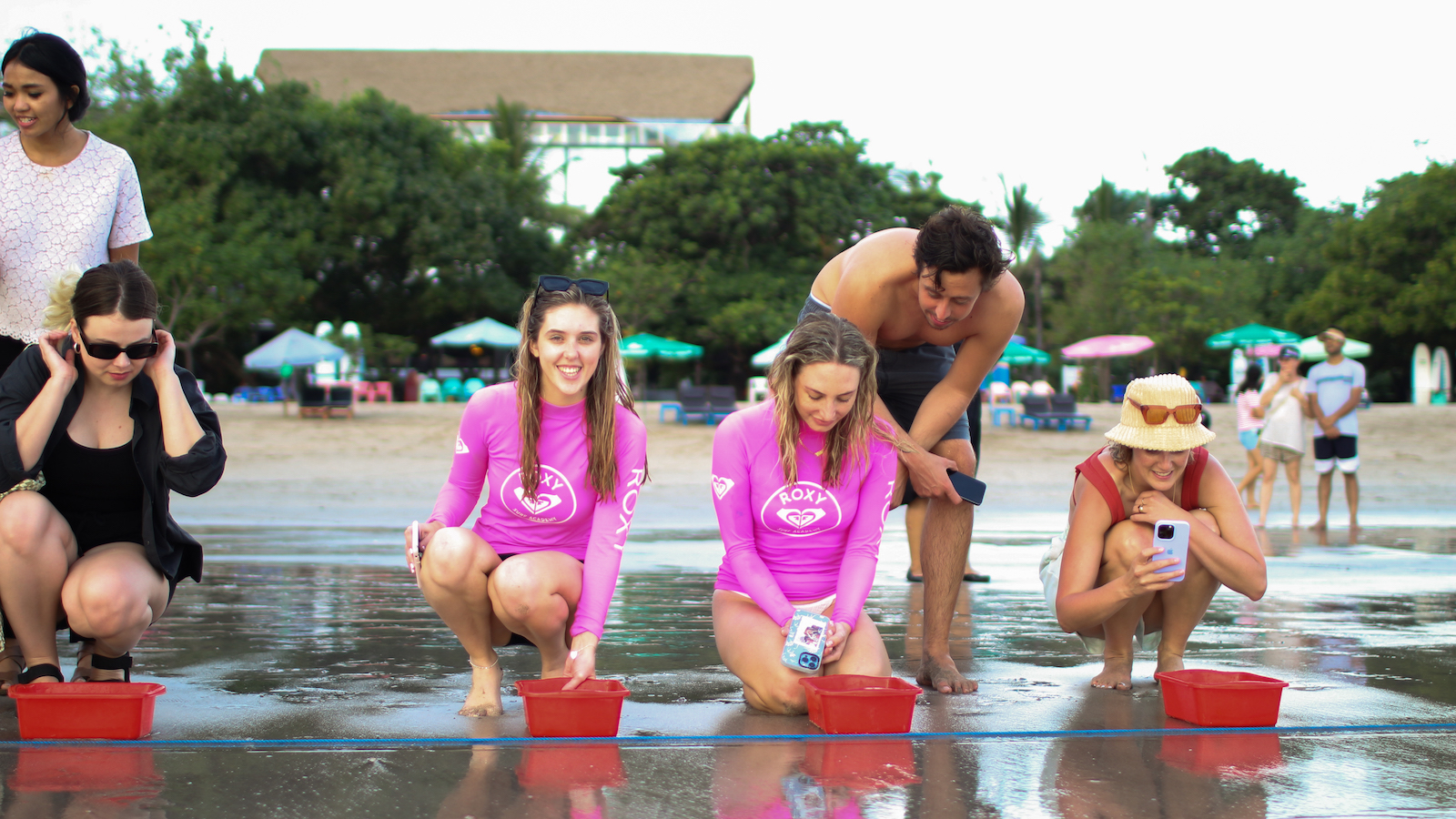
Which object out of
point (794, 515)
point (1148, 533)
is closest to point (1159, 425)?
point (1148, 533)

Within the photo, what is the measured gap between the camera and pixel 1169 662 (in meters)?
3.97

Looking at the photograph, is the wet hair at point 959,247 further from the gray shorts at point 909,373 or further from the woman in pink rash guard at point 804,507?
the gray shorts at point 909,373

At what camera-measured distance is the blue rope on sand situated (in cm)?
311

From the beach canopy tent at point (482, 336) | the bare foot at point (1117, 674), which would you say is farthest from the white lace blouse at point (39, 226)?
the beach canopy tent at point (482, 336)

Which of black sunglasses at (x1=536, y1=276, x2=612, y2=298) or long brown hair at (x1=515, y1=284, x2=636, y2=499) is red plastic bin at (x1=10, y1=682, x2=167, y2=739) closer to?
long brown hair at (x1=515, y1=284, x2=636, y2=499)

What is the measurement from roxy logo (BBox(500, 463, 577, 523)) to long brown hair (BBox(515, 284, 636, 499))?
0.02 meters

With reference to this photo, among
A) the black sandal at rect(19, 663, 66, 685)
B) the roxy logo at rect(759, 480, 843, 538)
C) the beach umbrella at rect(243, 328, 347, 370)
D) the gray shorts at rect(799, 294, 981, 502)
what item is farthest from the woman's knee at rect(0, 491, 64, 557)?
the beach umbrella at rect(243, 328, 347, 370)

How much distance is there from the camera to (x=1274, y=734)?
333 cm

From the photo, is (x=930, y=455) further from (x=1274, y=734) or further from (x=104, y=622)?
(x=104, y=622)

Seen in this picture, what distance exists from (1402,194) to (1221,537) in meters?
33.4

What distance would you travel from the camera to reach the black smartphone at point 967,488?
13.7 ft

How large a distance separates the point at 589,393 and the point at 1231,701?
2.04 metres

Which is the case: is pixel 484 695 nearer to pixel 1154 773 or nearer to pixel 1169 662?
pixel 1154 773

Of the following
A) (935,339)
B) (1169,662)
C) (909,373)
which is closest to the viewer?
(1169,662)
